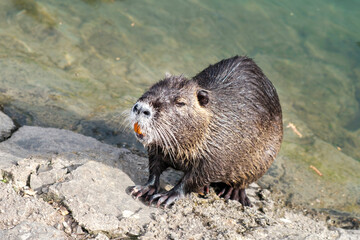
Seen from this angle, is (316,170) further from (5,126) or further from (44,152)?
(5,126)

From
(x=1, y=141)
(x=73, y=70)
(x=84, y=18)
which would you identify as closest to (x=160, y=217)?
(x=1, y=141)

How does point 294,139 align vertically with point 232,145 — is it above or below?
below

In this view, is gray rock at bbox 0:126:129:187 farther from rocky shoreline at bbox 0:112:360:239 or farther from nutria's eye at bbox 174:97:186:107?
nutria's eye at bbox 174:97:186:107

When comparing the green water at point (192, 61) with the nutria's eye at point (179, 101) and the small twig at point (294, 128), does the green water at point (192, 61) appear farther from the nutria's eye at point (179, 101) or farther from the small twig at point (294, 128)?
the nutria's eye at point (179, 101)

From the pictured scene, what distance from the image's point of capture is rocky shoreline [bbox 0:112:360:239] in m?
2.98

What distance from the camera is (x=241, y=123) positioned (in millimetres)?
4004

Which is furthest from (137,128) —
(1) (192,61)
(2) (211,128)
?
(1) (192,61)

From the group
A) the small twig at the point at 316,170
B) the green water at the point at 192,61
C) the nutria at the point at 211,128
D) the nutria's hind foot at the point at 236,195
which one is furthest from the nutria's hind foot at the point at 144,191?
the small twig at the point at 316,170

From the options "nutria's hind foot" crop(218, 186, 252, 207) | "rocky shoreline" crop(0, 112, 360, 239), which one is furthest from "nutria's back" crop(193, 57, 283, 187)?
"rocky shoreline" crop(0, 112, 360, 239)

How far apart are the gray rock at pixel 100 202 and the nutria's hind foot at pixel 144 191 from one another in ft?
0.26

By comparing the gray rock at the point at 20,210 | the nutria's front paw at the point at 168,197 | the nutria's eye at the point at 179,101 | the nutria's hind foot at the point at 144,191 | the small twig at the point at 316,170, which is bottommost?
the small twig at the point at 316,170

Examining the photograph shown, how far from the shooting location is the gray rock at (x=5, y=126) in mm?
4257

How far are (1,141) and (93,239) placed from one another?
1.68 m

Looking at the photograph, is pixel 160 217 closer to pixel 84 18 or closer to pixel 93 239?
pixel 93 239
